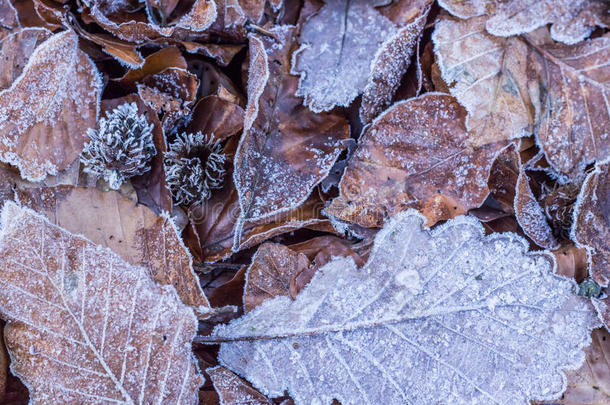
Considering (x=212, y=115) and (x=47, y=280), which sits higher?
(x=212, y=115)

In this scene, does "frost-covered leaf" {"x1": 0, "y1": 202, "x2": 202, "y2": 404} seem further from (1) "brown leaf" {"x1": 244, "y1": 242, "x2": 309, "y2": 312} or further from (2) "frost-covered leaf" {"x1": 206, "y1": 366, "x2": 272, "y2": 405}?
(1) "brown leaf" {"x1": 244, "y1": 242, "x2": 309, "y2": 312}

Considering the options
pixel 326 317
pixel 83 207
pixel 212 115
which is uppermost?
pixel 212 115

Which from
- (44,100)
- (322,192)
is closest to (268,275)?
(322,192)

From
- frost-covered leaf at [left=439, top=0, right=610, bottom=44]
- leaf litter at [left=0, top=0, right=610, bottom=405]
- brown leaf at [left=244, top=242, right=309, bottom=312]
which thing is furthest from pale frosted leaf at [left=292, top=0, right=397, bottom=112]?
brown leaf at [left=244, top=242, right=309, bottom=312]

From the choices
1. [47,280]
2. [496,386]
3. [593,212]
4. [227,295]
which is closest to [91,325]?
[47,280]

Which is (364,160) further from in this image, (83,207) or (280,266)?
(83,207)

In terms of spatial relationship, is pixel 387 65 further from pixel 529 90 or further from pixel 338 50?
pixel 529 90
